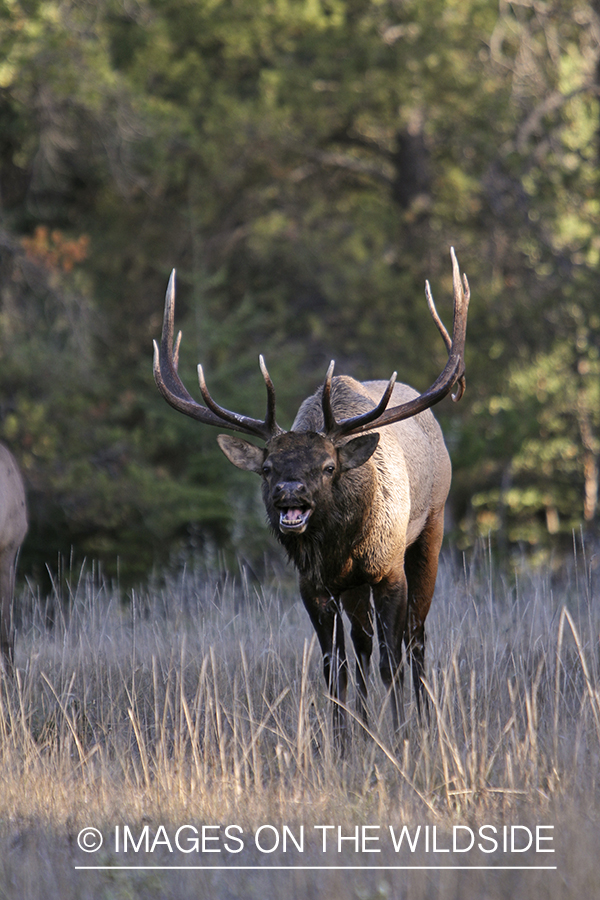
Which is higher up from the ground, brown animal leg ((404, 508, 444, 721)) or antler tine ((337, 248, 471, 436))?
antler tine ((337, 248, 471, 436))

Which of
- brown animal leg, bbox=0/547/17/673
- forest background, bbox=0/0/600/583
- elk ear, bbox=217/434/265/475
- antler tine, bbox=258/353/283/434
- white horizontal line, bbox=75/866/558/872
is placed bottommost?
white horizontal line, bbox=75/866/558/872

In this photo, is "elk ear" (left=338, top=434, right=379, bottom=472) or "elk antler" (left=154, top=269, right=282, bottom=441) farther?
"elk antler" (left=154, top=269, right=282, bottom=441)

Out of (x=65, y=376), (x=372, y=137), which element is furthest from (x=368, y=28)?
(x=65, y=376)

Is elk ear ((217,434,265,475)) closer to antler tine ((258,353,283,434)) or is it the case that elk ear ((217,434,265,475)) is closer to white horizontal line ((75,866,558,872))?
antler tine ((258,353,283,434))

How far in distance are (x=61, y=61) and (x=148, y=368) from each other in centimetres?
385

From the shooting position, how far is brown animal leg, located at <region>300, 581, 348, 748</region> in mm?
4961

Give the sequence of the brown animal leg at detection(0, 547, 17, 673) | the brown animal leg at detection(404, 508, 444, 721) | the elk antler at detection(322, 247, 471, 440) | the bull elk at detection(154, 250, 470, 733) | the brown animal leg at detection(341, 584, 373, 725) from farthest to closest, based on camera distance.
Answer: the brown animal leg at detection(0, 547, 17, 673) → the brown animal leg at detection(404, 508, 444, 721) → the brown animal leg at detection(341, 584, 373, 725) → the elk antler at detection(322, 247, 471, 440) → the bull elk at detection(154, 250, 470, 733)

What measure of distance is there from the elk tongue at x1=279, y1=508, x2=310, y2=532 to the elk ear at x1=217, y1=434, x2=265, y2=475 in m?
0.49

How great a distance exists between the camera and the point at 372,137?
19219 millimetres

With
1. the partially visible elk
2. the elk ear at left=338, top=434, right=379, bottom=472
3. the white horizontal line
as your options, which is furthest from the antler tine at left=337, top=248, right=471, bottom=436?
the partially visible elk

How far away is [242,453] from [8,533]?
2.28 m

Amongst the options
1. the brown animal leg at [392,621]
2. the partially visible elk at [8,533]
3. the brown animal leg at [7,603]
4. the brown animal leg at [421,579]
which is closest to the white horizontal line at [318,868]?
the brown animal leg at [392,621]

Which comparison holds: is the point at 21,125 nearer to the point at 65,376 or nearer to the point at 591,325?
the point at 65,376

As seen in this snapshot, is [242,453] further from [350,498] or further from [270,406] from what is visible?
[350,498]
